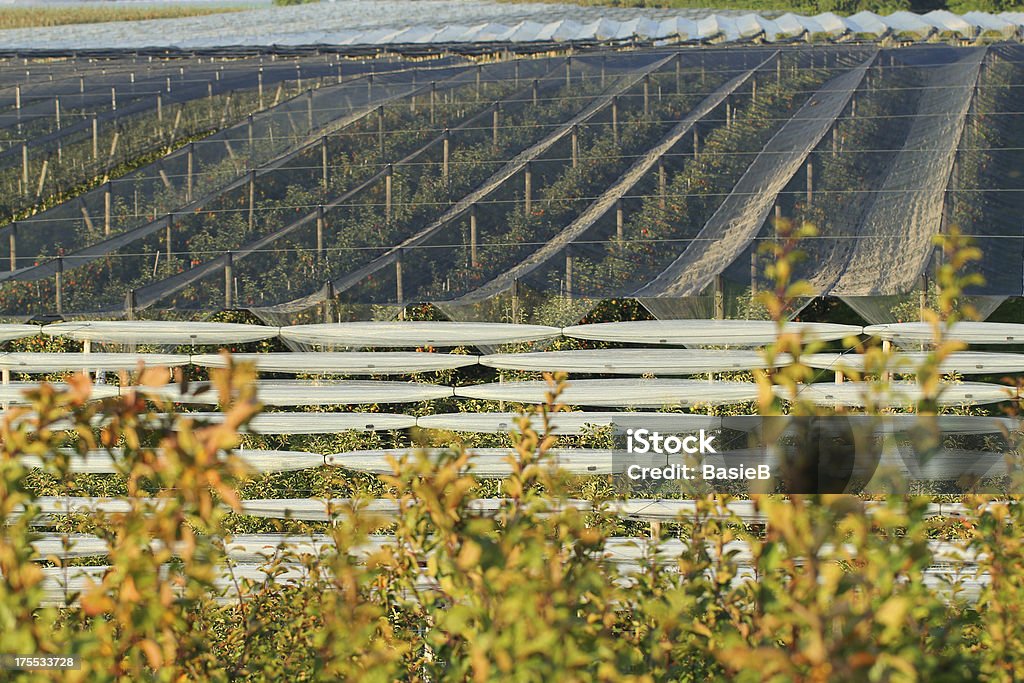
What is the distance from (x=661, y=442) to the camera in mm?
6223

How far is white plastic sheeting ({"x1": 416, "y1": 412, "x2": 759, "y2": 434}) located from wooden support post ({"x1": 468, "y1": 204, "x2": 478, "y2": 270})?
144 cm

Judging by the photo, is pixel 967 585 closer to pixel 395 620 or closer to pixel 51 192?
pixel 395 620

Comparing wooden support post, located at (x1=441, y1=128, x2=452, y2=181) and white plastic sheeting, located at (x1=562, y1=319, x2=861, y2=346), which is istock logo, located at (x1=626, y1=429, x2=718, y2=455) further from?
wooden support post, located at (x1=441, y1=128, x2=452, y2=181)

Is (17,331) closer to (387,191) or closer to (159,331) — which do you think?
(159,331)

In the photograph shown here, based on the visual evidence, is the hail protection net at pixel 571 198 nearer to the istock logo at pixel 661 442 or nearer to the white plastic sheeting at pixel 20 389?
the white plastic sheeting at pixel 20 389

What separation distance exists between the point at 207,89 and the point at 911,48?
8.75 m

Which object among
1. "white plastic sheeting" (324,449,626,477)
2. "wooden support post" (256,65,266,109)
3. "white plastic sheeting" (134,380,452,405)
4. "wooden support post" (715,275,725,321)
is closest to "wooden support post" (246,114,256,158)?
"wooden support post" (256,65,266,109)

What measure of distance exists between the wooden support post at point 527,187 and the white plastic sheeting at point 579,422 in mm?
2166

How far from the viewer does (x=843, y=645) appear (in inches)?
68.3

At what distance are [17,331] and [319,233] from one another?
8.17 ft

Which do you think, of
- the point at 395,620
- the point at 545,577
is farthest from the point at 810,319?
the point at 545,577

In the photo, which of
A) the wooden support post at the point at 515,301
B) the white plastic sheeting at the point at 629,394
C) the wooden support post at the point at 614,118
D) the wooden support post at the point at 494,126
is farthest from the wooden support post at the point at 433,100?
the white plastic sheeting at the point at 629,394

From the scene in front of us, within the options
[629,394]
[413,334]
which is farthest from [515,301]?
[629,394]

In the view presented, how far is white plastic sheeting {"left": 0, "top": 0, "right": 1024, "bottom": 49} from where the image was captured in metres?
16.2
